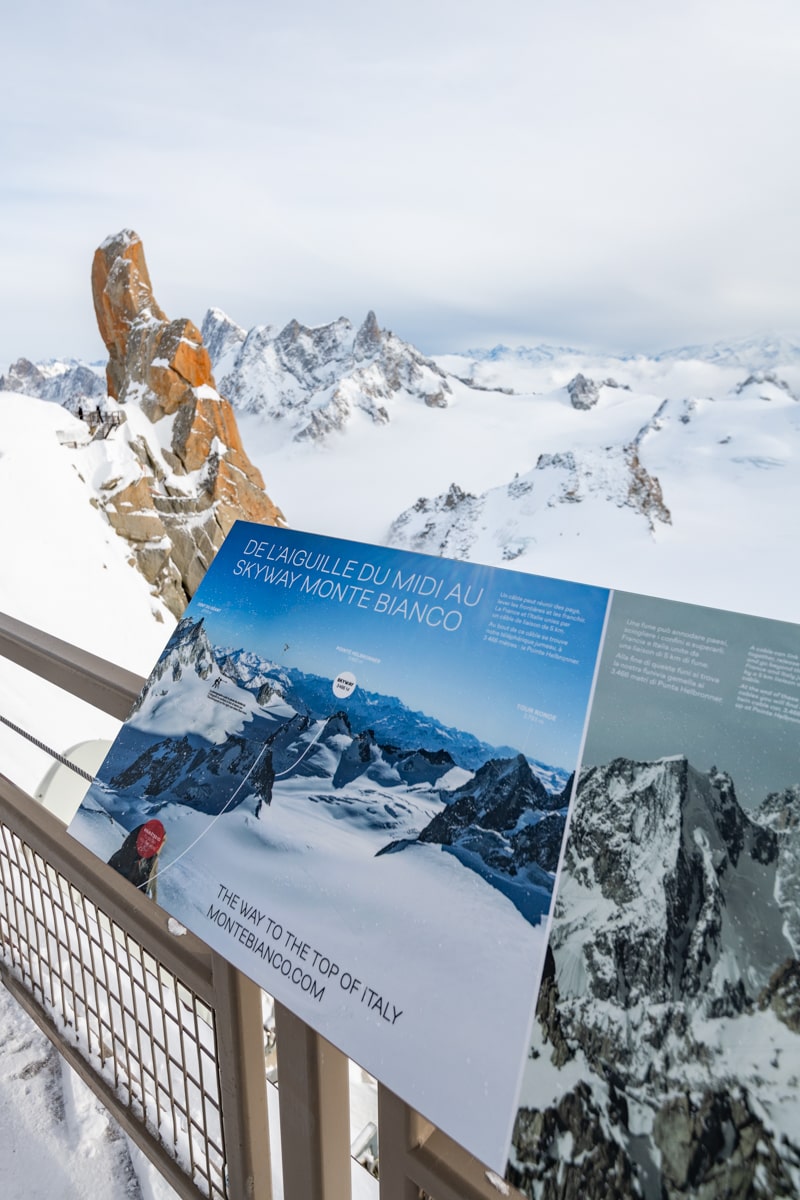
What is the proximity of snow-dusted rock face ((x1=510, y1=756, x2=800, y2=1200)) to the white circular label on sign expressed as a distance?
0.18 metres

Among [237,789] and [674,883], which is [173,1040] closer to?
[237,789]

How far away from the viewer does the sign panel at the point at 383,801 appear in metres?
0.35

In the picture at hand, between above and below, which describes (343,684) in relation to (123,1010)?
above

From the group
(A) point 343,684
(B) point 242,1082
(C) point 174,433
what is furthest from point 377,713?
(C) point 174,433

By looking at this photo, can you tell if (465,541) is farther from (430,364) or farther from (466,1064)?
(466,1064)

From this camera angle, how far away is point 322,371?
70688 millimetres

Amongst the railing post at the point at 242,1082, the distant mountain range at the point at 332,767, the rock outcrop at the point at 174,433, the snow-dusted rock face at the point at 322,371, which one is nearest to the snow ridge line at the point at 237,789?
the distant mountain range at the point at 332,767

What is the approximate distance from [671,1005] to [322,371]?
74.3 meters

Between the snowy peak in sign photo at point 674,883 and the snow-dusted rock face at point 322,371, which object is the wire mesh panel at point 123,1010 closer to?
the snowy peak in sign photo at point 674,883

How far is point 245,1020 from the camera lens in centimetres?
56

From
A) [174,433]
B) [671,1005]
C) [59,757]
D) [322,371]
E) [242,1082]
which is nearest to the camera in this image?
[671,1005]

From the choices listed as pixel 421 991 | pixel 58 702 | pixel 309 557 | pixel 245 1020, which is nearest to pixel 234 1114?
pixel 245 1020

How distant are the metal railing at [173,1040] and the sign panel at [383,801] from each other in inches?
4.6

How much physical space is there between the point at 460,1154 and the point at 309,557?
405mm
